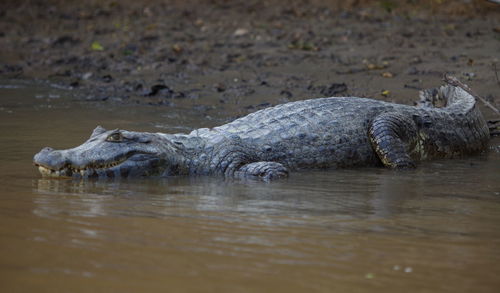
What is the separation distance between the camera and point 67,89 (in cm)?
1010

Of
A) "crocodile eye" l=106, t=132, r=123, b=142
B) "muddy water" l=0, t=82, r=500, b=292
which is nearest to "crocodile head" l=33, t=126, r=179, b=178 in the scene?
"crocodile eye" l=106, t=132, r=123, b=142

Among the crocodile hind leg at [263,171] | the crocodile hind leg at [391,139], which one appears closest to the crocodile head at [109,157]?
the crocodile hind leg at [263,171]

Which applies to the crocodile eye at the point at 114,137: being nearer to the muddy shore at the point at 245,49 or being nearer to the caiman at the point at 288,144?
the caiman at the point at 288,144

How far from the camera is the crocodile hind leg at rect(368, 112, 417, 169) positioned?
6012 millimetres

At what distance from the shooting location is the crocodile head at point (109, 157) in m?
5.16

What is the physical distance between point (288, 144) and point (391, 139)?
0.87 metres

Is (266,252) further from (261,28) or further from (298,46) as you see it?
(261,28)

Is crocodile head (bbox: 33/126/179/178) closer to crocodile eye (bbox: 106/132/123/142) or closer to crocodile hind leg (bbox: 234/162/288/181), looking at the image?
crocodile eye (bbox: 106/132/123/142)

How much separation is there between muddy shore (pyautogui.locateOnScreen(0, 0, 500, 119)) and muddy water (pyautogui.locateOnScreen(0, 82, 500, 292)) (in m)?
2.89

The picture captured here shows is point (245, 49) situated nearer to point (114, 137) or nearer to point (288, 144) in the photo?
point (288, 144)

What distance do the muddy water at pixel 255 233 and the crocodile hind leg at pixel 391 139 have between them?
0.25m

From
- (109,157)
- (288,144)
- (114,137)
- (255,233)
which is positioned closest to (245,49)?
(288,144)

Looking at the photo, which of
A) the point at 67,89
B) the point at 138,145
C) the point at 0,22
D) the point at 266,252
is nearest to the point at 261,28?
the point at 67,89

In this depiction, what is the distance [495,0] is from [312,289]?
1980mm
